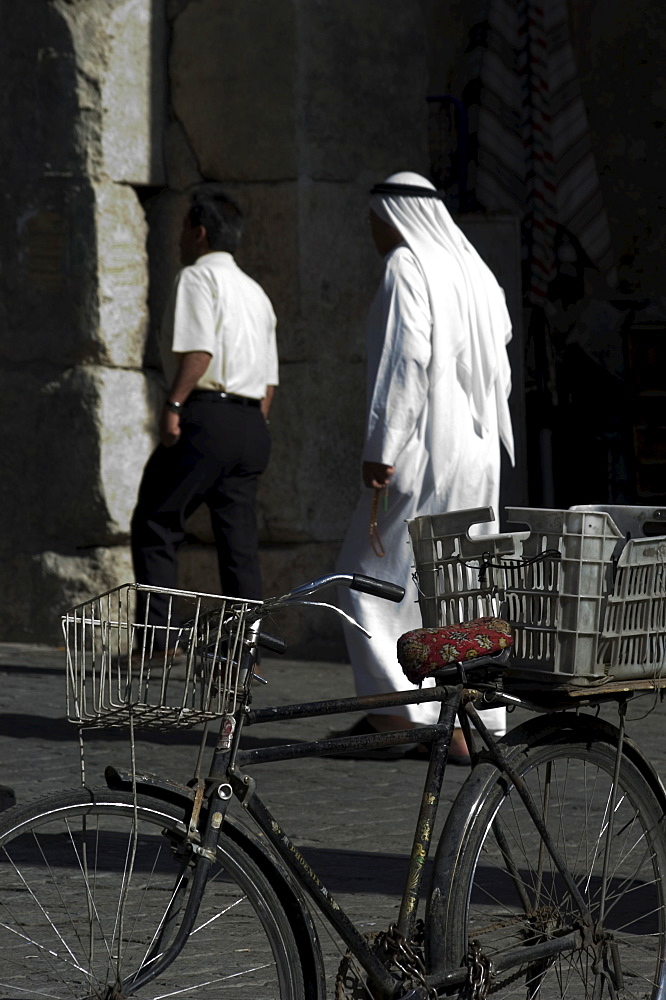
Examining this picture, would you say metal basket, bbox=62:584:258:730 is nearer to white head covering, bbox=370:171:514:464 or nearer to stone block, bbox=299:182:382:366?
white head covering, bbox=370:171:514:464

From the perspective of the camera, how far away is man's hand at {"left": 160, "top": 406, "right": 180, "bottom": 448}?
725 cm

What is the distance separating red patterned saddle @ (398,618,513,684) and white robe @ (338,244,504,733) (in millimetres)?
2965

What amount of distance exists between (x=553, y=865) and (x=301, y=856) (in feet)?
1.69

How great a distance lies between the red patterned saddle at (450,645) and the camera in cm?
283

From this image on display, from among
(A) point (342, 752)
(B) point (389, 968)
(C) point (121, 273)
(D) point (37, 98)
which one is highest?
(D) point (37, 98)

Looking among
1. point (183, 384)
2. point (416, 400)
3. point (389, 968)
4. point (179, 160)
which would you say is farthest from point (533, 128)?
point (389, 968)

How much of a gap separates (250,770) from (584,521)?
123 inches

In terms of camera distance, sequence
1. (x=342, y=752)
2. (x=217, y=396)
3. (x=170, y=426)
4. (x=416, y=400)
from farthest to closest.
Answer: (x=217, y=396) → (x=170, y=426) → (x=416, y=400) → (x=342, y=752)

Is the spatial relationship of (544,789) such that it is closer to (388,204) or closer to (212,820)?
(212,820)

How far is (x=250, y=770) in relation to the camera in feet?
19.0

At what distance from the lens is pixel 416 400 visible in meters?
5.89

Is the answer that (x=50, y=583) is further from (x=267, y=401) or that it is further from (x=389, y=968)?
(x=389, y=968)

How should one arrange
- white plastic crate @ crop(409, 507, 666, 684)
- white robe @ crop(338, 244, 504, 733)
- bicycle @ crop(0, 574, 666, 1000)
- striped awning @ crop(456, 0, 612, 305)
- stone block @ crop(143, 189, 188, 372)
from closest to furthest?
bicycle @ crop(0, 574, 666, 1000)
white plastic crate @ crop(409, 507, 666, 684)
white robe @ crop(338, 244, 504, 733)
stone block @ crop(143, 189, 188, 372)
striped awning @ crop(456, 0, 612, 305)

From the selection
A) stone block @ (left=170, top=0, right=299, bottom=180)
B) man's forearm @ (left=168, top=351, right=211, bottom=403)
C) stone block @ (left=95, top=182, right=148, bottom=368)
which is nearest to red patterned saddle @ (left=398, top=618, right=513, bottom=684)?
man's forearm @ (left=168, top=351, right=211, bottom=403)
